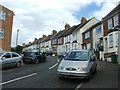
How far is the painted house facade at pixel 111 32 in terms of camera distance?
2730 centimetres

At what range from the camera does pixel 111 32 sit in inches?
1111

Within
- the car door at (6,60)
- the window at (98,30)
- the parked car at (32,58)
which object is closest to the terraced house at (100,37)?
the window at (98,30)

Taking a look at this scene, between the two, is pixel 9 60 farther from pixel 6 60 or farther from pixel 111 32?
pixel 111 32

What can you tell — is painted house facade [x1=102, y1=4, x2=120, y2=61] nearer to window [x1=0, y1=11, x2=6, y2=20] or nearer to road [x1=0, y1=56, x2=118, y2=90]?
road [x1=0, y1=56, x2=118, y2=90]

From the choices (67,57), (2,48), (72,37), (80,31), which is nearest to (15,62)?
(67,57)

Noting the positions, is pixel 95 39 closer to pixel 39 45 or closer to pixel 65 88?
pixel 65 88

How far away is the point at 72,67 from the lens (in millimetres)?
10344

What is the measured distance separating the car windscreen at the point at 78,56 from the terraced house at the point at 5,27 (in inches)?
859

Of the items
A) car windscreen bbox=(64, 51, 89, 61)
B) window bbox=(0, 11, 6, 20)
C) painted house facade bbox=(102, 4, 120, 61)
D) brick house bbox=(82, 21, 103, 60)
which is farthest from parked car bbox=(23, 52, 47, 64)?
car windscreen bbox=(64, 51, 89, 61)

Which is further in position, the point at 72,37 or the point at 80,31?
the point at 72,37

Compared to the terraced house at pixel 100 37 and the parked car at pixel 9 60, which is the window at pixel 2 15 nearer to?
the parked car at pixel 9 60

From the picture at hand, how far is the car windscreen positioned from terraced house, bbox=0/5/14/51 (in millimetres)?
21829

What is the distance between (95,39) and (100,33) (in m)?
3.75

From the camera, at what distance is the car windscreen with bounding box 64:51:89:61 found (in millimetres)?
11529
